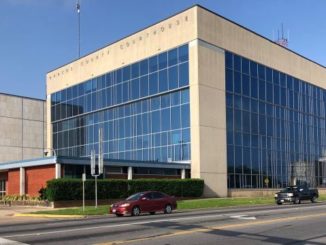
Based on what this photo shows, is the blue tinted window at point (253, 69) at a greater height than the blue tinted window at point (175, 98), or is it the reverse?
the blue tinted window at point (253, 69)

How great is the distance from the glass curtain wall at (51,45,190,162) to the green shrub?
12.7ft

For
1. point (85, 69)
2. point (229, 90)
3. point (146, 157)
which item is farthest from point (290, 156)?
point (85, 69)

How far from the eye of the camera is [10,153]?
71.4 m

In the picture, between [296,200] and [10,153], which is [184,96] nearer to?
[296,200]

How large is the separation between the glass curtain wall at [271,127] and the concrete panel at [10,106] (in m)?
33.5

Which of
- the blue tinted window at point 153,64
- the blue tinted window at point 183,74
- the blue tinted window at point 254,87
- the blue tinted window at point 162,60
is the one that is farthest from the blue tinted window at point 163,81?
the blue tinted window at point 254,87

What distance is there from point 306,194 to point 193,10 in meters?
20.4

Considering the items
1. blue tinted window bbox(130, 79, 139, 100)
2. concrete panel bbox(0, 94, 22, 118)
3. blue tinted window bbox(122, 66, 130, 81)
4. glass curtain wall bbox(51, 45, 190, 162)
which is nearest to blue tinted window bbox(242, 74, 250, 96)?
glass curtain wall bbox(51, 45, 190, 162)

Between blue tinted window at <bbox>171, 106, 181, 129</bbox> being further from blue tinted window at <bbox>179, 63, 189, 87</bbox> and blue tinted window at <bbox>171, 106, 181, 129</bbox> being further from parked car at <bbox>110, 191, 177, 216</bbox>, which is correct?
parked car at <bbox>110, 191, 177, 216</bbox>

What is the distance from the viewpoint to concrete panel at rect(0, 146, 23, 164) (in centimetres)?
7037

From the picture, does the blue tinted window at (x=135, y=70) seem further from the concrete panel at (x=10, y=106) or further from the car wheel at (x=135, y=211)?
the car wheel at (x=135, y=211)

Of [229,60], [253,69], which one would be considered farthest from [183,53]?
[253,69]

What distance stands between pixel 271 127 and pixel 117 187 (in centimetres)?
2497

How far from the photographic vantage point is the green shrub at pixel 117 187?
38.0 meters
